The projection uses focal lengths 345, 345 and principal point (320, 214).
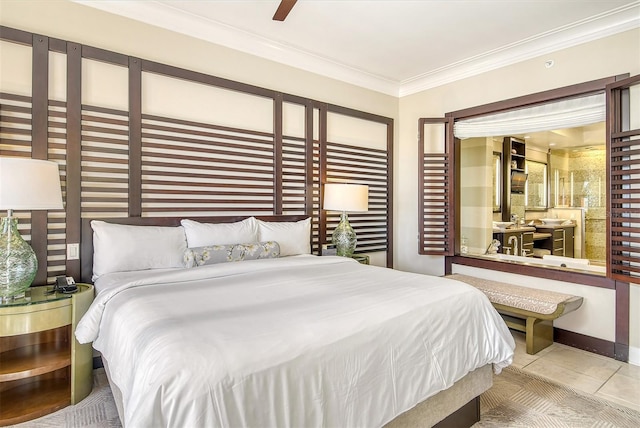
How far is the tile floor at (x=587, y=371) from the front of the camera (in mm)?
2395

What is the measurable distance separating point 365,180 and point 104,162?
9.33 feet

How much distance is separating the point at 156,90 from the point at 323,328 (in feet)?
8.51

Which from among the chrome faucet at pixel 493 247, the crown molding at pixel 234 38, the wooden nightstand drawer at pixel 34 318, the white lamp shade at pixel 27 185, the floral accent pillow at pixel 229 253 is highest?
the crown molding at pixel 234 38

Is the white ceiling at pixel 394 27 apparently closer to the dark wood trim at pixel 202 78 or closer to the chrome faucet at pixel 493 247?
the dark wood trim at pixel 202 78

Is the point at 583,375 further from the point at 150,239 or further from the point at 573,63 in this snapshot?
the point at 150,239

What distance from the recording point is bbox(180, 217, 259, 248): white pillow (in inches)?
111

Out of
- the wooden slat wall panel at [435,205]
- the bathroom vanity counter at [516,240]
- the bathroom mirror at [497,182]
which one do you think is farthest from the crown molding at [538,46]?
the bathroom vanity counter at [516,240]

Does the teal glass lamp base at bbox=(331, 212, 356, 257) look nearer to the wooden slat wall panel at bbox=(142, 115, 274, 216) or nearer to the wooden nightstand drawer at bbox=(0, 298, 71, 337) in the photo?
the wooden slat wall panel at bbox=(142, 115, 274, 216)

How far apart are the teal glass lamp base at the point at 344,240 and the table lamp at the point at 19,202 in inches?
96.3

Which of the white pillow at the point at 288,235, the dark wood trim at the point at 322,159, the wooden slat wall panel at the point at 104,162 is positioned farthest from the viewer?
the dark wood trim at the point at 322,159

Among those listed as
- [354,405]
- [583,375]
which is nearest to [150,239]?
[354,405]

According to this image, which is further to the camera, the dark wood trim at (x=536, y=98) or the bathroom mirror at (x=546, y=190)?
the bathroom mirror at (x=546, y=190)

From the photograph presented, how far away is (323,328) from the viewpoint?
1.35m

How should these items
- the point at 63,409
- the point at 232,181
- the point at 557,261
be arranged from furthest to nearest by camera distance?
the point at 557,261, the point at 232,181, the point at 63,409
